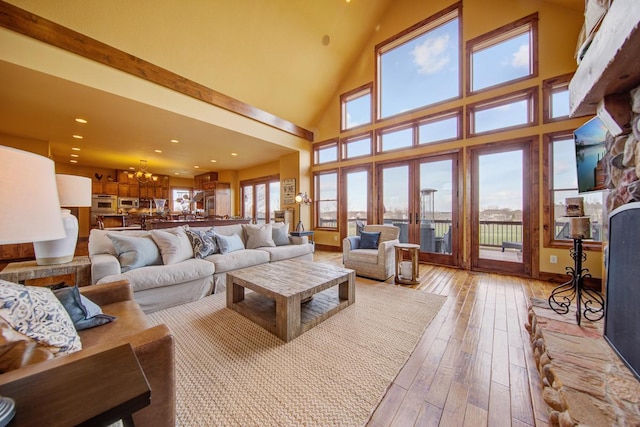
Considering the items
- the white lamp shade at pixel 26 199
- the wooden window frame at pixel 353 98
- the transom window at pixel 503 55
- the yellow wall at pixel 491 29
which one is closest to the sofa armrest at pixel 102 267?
the white lamp shade at pixel 26 199

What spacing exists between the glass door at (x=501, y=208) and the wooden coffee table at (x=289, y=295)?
9.71 feet

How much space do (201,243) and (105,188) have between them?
25.0ft

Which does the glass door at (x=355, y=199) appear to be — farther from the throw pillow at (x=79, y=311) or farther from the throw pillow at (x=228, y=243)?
the throw pillow at (x=79, y=311)

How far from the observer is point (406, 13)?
4910 mm

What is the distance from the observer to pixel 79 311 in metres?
1.30

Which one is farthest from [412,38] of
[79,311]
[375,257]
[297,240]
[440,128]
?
[79,311]

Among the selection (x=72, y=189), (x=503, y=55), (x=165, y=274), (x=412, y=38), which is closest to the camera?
(x=72, y=189)

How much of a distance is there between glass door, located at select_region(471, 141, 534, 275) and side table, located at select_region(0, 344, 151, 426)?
479 cm

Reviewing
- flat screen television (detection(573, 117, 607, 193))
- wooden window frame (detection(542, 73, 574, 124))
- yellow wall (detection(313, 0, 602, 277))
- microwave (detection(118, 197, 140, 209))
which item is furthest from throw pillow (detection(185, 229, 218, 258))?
microwave (detection(118, 197, 140, 209))

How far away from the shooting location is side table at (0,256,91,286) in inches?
69.7

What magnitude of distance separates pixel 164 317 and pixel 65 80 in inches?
125

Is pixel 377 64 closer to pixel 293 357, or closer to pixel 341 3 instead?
pixel 341 3

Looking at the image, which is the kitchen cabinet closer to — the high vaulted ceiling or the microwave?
the microwave

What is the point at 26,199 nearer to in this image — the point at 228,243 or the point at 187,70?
the point at 228,243
